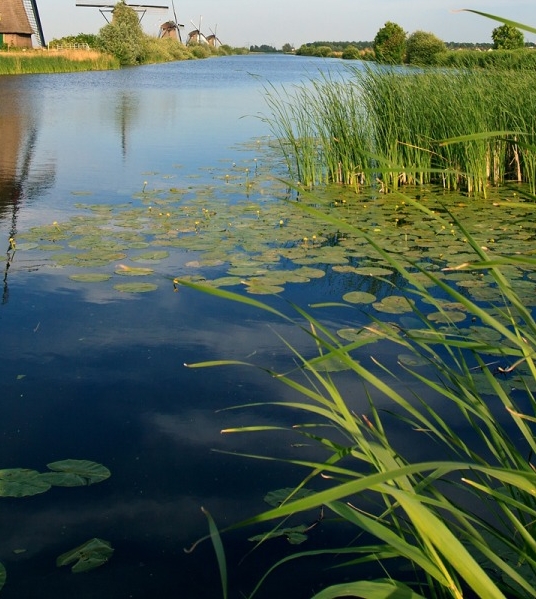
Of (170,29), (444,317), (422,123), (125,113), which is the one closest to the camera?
(444,317)

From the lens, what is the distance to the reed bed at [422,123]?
5.93 metres

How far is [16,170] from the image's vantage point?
7340 millimetres

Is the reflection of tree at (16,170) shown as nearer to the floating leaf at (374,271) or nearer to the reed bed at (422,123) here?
the floating leaf at (374,271)

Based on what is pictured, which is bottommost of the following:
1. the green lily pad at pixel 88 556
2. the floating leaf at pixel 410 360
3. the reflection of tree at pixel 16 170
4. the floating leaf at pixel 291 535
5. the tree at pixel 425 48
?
the floating leaf at pixel 410 360

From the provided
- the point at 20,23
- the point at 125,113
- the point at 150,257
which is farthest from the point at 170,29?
the point at 150,257

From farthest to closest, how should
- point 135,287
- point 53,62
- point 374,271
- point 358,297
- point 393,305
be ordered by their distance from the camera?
point 53,62 → point 374,271 → point 135,287 → point 358,297 → point 393,305

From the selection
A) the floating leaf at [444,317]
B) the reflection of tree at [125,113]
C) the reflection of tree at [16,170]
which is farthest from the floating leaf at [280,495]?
the reflection of tree at [125,113]

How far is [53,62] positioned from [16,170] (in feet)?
68.5

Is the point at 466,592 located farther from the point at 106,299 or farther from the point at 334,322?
the point at 106,299

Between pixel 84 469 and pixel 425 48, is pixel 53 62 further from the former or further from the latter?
pixel 84 469

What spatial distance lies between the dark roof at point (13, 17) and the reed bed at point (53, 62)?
243 cm

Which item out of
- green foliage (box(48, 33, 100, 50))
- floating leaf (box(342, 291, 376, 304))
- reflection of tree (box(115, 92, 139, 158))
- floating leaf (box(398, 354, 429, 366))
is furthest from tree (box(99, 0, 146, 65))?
floating leaf (box(398, 354, 429, 366))

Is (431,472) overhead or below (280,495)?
overhead

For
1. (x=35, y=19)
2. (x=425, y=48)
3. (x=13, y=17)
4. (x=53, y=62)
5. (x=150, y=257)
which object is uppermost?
(x=35, y=19)
